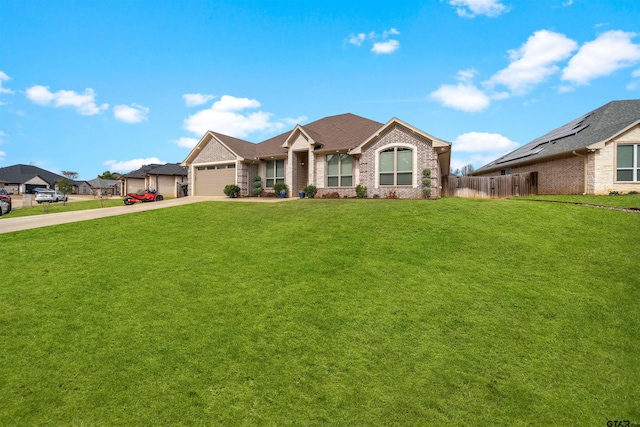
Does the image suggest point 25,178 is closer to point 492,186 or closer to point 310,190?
point 310,190

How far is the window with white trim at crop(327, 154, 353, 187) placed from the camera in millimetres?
22891

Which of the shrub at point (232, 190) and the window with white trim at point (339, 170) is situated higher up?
the window with white trim at point (339, 170)

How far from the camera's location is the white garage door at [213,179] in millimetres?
26703

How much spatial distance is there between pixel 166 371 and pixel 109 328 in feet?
6.41

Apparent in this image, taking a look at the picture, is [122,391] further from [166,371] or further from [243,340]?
[243,340]

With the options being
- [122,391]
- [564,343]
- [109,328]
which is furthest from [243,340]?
[564,343]

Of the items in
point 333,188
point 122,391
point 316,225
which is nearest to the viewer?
point 122,391

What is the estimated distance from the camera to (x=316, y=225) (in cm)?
1248

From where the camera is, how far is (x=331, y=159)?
23547 mm

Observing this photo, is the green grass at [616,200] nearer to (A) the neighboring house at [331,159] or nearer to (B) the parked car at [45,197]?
(A) the neighboring house at [331,159]

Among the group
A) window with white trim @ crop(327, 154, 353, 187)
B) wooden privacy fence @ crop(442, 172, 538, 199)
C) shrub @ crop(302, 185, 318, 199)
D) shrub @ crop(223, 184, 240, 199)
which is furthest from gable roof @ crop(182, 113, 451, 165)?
wooden privacy fence @ crop(442, 172, 538, 199)

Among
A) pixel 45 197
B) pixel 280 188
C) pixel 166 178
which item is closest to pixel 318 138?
pixel 280 188

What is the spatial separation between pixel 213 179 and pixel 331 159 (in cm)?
1163

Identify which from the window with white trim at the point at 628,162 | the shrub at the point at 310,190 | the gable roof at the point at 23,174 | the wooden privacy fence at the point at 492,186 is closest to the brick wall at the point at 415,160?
the shrub at the point at 310,190
